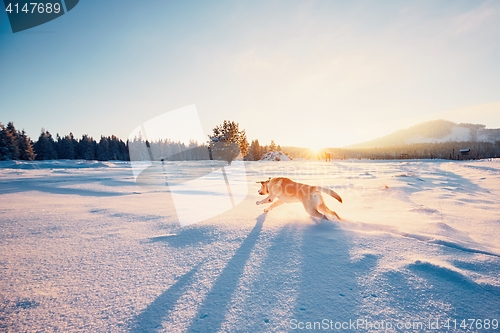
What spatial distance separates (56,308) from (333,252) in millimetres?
2055

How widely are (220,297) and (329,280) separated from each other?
30.7 inches

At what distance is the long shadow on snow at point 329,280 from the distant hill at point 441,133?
188 metres

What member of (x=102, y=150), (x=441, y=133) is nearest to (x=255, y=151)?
(x=102, y=150)

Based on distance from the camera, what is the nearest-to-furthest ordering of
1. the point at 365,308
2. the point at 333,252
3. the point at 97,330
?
the point at 97,330
the point at 365,308
the point at 333,252

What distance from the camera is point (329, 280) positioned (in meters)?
1.48

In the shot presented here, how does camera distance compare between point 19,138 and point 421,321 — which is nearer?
point 421,321

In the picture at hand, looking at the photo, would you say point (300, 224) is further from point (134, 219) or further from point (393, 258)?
point (134, 219)

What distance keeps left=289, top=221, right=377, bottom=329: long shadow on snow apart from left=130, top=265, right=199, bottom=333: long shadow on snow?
0.72 metres

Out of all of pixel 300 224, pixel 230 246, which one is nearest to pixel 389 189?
pixel 300 224

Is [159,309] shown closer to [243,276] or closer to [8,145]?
[243,276]

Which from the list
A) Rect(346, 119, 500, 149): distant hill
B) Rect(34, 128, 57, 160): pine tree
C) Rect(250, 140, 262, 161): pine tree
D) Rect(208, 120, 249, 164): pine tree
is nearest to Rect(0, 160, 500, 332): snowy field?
Rect(208, 120, 249, 164): pine tree

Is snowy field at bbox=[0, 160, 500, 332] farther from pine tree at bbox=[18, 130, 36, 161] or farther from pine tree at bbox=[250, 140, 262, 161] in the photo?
pine tree at bbox=[250, 140, 262, 161]

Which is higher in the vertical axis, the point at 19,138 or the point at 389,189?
the point at 19,138

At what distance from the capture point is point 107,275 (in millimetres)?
1564
